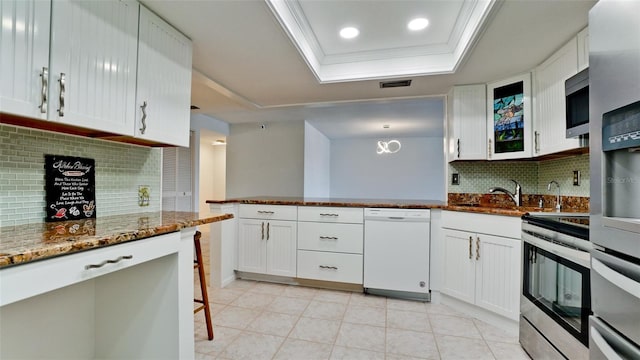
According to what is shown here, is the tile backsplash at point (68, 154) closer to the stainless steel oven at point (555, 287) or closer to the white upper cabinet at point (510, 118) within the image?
the stainless steel oven at point (555, 287)

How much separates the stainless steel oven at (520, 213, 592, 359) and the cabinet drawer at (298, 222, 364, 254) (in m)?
1.35

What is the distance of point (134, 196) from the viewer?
1.93 metres

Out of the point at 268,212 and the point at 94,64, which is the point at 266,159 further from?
the point at 94,64

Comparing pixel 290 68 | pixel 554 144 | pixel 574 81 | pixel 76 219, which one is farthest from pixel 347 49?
pixel 76 219

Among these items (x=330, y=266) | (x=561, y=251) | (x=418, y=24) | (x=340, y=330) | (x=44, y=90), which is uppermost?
(x=418, y=24)

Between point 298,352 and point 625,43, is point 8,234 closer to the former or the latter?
point 298,352

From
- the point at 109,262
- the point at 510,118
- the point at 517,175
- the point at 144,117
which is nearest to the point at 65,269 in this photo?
the point at 109,262

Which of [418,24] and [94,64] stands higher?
[418,24]

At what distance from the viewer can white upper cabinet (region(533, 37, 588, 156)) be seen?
1.95 m

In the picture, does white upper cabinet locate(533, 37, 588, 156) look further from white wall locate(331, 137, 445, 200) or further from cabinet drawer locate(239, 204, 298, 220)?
white wall locate(331, 137, 445, 200)

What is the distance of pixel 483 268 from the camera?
2242 millimetres

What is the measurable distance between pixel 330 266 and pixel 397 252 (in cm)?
68

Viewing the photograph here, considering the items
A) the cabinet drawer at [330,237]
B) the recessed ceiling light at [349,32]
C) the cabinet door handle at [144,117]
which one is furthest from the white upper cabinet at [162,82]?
the cabinet drawer at [330,237]

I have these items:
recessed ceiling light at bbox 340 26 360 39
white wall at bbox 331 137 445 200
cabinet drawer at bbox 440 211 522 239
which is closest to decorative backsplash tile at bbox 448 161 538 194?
cabinet drawer at bbox 440 211 522 239
